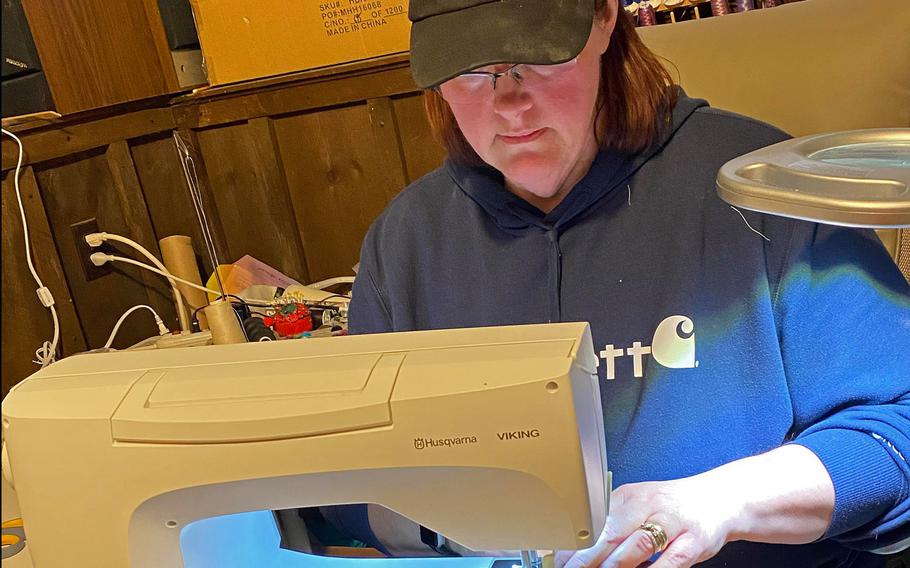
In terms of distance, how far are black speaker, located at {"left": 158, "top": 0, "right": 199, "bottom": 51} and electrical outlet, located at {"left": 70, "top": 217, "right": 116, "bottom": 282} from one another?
1.51 ft

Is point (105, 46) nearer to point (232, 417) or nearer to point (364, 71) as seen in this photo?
point (364, 71)

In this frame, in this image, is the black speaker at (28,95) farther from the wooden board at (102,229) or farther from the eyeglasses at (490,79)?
the eyeglasses at (490,79)

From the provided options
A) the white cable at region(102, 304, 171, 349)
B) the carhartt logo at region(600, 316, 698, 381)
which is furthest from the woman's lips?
the white cable at region(102, 304, 171, 349)

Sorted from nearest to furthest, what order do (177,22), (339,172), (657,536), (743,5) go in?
(657,536)
(743,5)
(177,22)
(339,172)

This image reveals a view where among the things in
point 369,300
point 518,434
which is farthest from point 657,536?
point 369,300

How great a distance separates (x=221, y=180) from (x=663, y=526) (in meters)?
1.85

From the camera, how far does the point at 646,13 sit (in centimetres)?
185

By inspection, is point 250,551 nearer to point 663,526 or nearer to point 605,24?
point 663,526

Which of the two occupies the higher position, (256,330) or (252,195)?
(252,195)

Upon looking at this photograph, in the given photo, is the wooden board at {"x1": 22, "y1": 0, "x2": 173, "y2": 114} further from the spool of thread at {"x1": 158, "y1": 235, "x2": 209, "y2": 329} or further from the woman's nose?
the woman's nose

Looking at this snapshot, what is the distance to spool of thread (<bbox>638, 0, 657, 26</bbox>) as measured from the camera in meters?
1.85

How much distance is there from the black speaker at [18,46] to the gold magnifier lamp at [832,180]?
168 centimetres

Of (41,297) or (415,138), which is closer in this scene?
(41,297)

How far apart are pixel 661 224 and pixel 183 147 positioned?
150 centimetres
